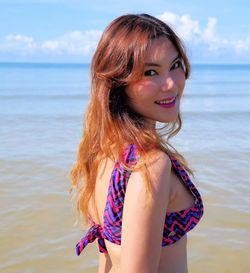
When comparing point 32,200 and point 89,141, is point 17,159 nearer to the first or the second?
point 32,200

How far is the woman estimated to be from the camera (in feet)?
5.40

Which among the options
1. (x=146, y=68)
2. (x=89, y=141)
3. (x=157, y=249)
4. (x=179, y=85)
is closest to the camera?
(x=157, y=249)

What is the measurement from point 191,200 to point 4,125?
998 cm

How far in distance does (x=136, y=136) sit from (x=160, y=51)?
35cm

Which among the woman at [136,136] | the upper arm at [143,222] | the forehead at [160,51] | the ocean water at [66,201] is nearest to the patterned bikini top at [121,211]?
the woman at [136,136]

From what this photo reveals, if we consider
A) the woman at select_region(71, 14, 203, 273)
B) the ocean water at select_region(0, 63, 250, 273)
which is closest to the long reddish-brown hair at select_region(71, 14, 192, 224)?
the woman at select_region(71, 14, 203, 273)

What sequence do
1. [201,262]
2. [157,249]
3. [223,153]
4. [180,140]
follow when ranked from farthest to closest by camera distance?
[180,140]
[223,153]
[201,262]
[157,249]

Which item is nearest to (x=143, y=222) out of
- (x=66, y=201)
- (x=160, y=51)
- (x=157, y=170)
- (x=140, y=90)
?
(x=157, y=170)

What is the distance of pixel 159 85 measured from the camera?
73.6 inches

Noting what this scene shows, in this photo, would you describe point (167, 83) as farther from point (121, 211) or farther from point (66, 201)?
point (66, 201)

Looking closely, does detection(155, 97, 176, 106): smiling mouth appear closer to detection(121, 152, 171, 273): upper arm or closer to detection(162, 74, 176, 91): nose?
detection(162, 74, 176, 91): nose

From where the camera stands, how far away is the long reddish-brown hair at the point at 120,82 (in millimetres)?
1805

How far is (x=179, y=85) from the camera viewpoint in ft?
6.52

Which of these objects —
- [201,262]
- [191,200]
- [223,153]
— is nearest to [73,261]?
[201,262]
